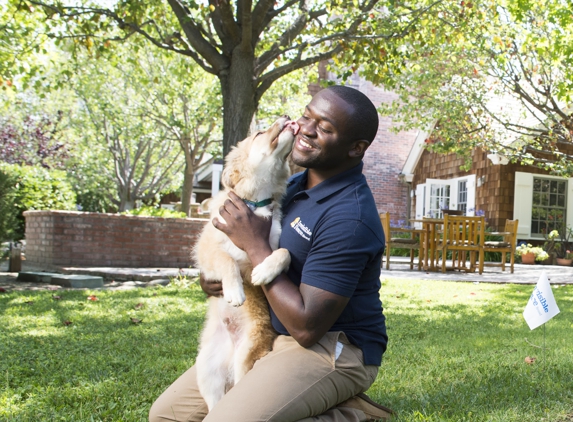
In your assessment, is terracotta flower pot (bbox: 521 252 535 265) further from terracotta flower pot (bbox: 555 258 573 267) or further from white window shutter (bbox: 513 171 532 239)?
white window shutter (bbox: 513 171 532 239)

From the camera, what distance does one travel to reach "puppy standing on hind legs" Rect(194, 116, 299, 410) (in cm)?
239

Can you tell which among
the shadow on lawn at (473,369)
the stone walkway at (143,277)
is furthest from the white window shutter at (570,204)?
the shadow on lawn at (473,369)

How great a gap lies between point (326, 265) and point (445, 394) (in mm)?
1950

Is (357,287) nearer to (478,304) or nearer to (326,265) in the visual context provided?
(326,265)

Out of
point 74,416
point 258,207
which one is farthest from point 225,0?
point 74,416

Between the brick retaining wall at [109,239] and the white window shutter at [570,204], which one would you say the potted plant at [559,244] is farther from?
the brick retaining wall at [109,239]

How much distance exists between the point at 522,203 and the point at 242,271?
1671 centimetres

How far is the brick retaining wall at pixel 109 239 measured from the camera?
1041 cm

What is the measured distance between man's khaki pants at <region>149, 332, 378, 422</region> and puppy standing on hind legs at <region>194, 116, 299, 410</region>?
8.6 inches

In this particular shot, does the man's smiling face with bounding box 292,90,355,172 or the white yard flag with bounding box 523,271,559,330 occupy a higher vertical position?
the man's smiling face with bounding box 292,90,355,172

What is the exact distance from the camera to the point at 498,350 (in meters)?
4.74

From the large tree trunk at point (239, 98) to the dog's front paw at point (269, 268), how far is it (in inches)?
214

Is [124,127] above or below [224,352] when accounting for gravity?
above

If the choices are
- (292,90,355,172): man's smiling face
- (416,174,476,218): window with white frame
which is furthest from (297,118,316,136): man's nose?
(416,174,476,218): window with white frame
